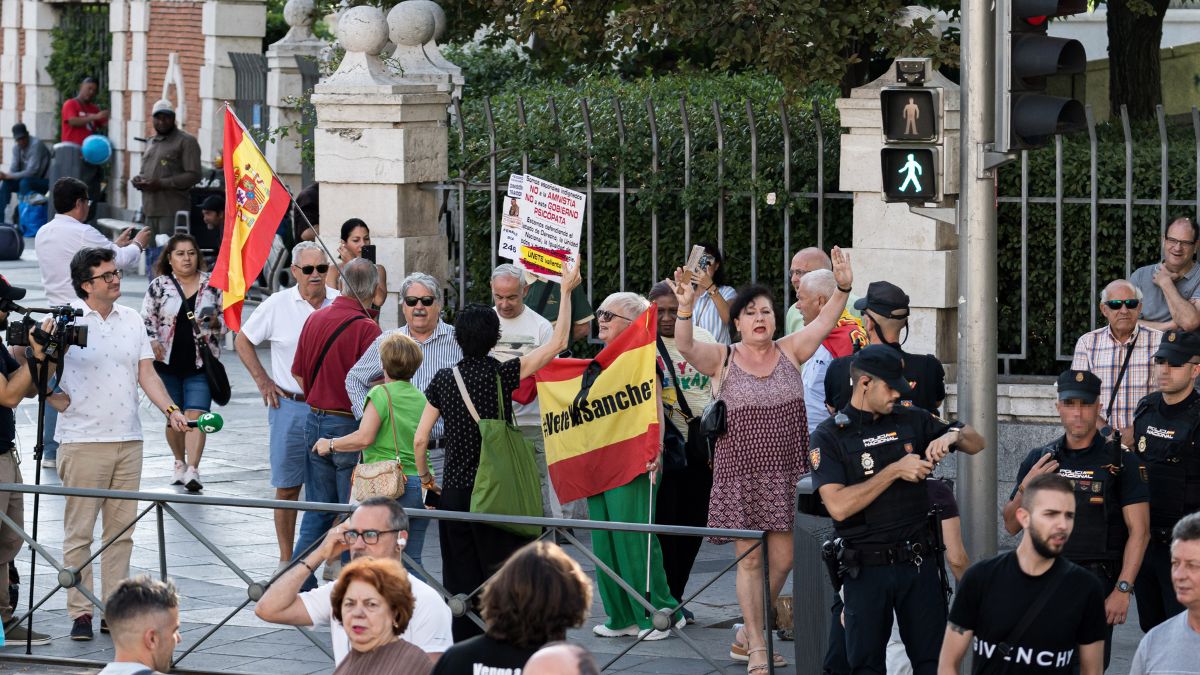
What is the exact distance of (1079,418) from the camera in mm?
7707

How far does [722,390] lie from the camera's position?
28.2 feet

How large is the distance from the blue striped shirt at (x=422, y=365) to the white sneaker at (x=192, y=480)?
3.01 metres

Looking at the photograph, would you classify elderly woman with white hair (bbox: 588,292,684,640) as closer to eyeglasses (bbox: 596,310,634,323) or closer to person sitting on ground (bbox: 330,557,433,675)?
eyeglasses (bbox: 596,310,634,323)

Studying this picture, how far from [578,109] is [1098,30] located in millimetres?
17410

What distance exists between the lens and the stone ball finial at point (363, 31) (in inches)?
471

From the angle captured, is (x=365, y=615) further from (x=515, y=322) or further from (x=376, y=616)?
(x=515, y=322)

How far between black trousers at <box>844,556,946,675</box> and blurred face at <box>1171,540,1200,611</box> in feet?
4.54

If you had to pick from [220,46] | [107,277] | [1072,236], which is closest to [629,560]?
[107,277]

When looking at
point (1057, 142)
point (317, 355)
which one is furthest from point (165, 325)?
point (1057, 142)

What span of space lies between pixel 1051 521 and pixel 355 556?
7.83 ft

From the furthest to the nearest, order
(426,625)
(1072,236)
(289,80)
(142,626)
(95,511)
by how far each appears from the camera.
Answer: (289,80)
(1072,236)
(95,511)
(426,625)
(142,626)

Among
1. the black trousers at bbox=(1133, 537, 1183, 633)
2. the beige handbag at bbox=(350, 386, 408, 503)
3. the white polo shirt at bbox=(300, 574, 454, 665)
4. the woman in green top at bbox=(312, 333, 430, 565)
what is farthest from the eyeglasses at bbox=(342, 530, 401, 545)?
the black trousers at bbox=(1133, 537, 1183, 633)

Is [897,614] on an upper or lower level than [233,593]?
upper

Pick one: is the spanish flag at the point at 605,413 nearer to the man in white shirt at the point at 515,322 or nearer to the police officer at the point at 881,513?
the man in white shirt at the point at 515,322
